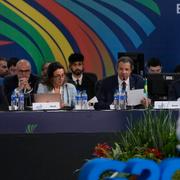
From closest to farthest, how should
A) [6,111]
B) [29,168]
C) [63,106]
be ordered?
1. [29,168]
2. [6,111]
3. [63,106]

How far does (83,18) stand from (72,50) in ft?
1.72

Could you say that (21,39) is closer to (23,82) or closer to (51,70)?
(23,82)

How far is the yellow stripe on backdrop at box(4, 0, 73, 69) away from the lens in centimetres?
1159

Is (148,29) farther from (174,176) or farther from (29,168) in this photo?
(174,176)

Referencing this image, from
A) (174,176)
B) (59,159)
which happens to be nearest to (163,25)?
(59,159)

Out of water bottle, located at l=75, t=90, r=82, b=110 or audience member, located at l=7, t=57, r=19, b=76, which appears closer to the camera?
water bottle, located at l=75, t=90, r=82, b=110

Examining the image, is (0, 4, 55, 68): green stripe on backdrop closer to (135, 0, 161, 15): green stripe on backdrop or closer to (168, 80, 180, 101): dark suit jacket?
(135, 0, 161, 15): green stripe on backdrop

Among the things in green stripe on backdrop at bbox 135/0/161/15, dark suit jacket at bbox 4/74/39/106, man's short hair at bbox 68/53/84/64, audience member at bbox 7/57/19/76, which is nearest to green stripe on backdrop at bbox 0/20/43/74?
audience member at bbox 7/57/19/76

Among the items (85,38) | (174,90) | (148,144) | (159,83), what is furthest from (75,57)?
(148,144)

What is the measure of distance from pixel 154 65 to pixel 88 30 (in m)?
1.24

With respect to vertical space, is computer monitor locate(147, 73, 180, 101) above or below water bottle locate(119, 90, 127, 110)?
above

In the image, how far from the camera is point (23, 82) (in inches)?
374

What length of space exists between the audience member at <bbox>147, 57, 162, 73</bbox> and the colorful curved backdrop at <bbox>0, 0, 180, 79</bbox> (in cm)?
45

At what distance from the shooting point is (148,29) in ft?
38.5
